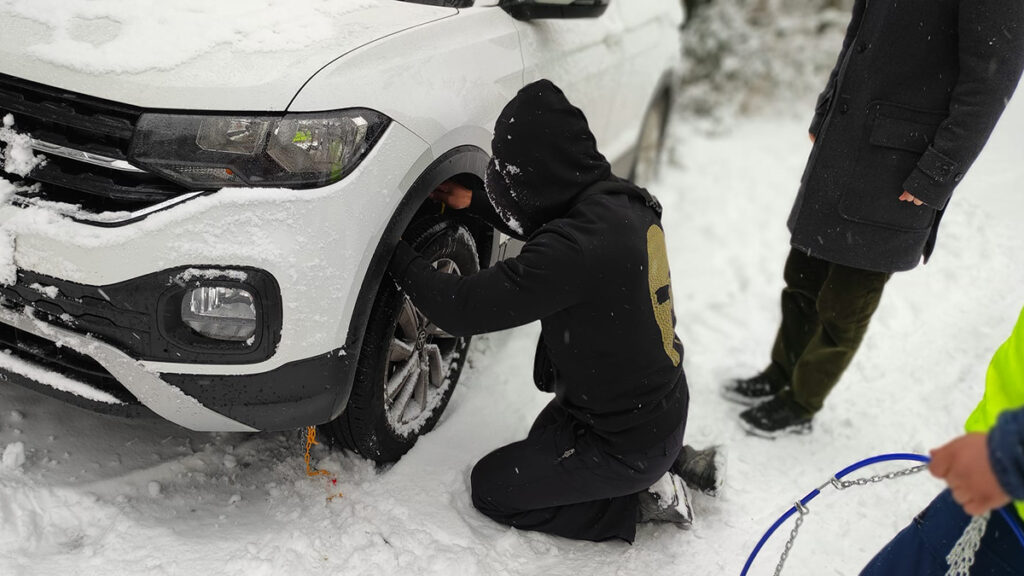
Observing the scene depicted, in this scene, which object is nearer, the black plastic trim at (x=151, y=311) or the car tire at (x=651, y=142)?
the black plastic trim at (x=151, y=311)

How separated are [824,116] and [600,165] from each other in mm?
1180

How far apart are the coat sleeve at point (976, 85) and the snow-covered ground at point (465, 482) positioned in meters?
1.23

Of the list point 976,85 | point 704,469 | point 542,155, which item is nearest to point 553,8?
point 542,155

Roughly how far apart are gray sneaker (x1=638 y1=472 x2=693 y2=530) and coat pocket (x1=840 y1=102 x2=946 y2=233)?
115 cm

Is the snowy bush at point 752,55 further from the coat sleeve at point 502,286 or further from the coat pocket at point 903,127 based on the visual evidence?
the coat sleeve at point 502,286

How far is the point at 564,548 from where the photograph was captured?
2.55 meters

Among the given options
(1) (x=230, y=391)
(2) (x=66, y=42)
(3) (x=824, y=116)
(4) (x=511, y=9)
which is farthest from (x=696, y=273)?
(2) (x=66, y=42)

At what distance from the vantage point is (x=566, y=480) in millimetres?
2438

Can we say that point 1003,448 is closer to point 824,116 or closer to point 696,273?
point 824,116

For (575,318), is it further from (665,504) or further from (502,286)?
(665,504)

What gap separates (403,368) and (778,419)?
65.5 inches

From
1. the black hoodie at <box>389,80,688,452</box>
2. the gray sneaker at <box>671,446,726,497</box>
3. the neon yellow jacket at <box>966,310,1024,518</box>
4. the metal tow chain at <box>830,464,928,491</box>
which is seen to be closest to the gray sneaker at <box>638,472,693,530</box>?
the gray sneaker at <box>671,446,726,497</box>

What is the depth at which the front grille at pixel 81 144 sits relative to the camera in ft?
6.29

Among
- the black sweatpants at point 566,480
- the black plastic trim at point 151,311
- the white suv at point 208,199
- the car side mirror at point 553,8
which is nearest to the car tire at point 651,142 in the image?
the car side mirror at point 553,8
